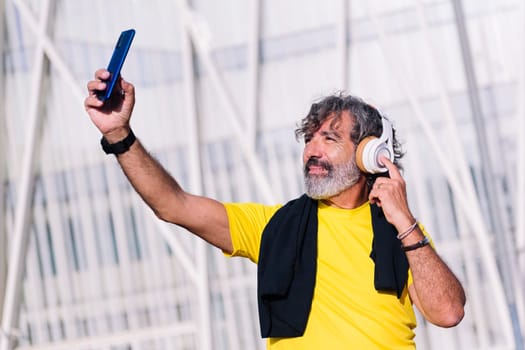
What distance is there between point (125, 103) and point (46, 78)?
662 centimetres

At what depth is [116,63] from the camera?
3.10 meters

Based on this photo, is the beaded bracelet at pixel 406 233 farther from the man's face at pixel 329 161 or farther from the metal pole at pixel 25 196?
the metal pole at pixel 25 196

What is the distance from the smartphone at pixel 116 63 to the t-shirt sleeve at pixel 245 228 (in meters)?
0.53

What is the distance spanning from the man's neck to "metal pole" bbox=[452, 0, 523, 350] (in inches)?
Result: 222

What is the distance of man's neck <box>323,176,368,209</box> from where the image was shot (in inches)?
139

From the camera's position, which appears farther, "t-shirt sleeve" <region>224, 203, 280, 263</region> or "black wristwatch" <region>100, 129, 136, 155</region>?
"t-shirt sleeve" <region>224, 203, 280, 263</region>

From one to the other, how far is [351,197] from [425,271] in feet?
1.30

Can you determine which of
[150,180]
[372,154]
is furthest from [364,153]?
[150,180]

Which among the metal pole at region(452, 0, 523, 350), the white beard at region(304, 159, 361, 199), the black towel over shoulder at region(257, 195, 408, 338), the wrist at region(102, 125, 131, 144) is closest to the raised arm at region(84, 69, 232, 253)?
the wrist at region(102, 125, 131, 144)

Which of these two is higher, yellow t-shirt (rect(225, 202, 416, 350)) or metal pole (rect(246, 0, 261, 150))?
metal pole (rect(246, 0, 261, 150))

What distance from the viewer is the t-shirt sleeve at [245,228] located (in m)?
3.43

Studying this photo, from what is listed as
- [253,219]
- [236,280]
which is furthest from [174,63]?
[253,219]

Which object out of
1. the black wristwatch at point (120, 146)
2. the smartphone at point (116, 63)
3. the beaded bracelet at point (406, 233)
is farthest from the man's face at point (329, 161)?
the smartphone at point (116, 63)

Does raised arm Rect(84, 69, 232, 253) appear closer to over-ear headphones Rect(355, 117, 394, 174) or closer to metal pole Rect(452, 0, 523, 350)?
over-ear headphones Rect(355, 117, 394, 174)
